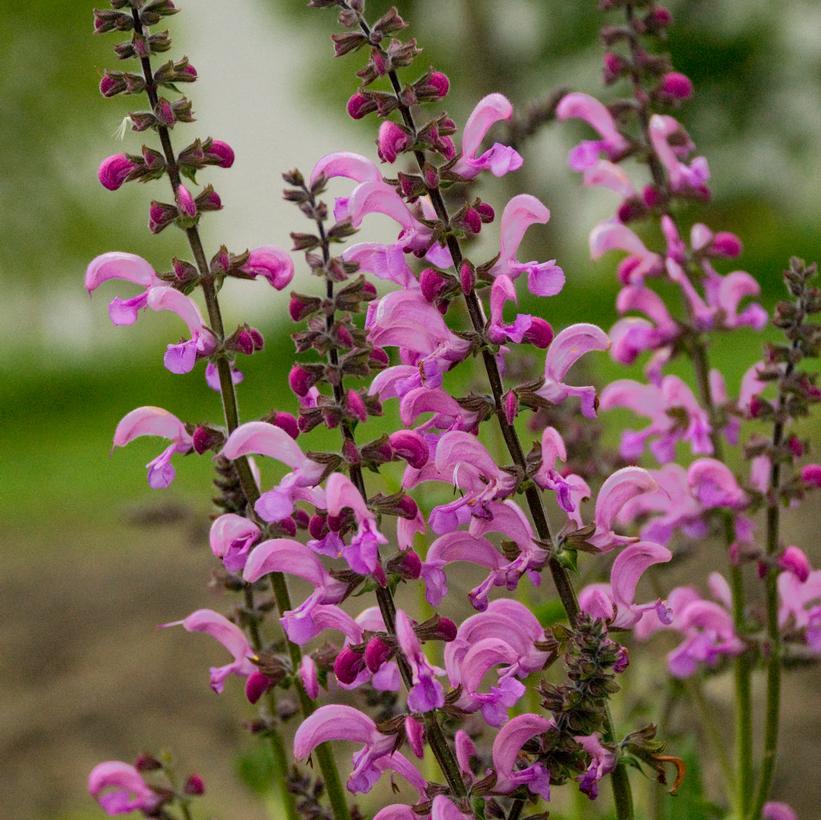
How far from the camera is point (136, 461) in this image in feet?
26.5

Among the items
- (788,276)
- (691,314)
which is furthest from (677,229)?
(788,276)

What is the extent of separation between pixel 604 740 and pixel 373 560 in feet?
0.94

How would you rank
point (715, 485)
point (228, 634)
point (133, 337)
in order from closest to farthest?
1. point (228, 634)
2. point (715, 485)
3. point (133, 337)

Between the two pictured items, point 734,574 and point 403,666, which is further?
point 734,574

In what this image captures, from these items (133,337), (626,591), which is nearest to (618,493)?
(626,591)

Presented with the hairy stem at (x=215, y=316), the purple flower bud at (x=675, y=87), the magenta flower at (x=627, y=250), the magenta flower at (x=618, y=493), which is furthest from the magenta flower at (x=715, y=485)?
the hairy stem at (x=215, y=316)

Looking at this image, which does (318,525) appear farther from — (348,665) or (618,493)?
(618,493)

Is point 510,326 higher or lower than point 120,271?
lower

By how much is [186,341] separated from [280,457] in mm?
145

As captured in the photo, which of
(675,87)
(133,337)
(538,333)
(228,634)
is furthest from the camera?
(133,337)

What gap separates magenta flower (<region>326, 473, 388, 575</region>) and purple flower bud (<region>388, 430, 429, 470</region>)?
5 centimetres

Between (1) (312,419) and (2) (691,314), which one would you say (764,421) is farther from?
(1) (312,419)

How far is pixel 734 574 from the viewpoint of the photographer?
1.61 meters

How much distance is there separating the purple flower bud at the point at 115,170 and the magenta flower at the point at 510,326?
0.37 meters
